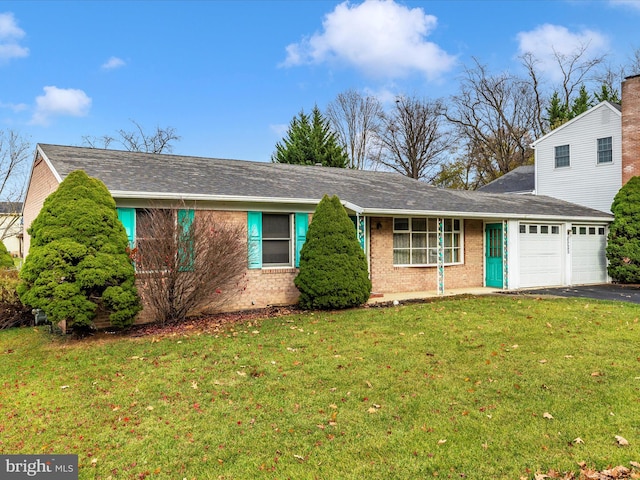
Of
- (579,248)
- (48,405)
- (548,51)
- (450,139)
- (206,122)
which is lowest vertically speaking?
(48,405)

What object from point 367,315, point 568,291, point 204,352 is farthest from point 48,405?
point 568,291

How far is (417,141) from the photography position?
41500 mm

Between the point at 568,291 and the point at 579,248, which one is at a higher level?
the point at 579,248

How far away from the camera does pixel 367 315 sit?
982 cm

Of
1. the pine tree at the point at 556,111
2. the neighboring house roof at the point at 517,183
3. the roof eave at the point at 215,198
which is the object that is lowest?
the roof eave at the point at 215,198

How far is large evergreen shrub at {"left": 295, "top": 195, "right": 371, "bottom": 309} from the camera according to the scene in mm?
10391

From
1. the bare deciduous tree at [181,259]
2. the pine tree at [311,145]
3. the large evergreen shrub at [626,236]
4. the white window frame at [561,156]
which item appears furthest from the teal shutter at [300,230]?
the pine tree at [311,145]

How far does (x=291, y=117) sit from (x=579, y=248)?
26269 mm

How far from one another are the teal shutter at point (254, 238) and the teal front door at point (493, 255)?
8.54 metres

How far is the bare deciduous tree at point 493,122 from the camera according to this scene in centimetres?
3897

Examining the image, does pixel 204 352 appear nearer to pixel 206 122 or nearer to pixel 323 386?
pixel 323 386

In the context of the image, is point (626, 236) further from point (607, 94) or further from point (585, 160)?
point (607, 94)

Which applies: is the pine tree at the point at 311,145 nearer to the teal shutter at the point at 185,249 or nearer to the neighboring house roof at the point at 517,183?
the neighboring house roof at the point at 517,183

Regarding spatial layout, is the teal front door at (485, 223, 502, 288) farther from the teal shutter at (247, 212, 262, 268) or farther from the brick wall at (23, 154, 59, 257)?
the brick wall at (23, 154, 59, 257)
